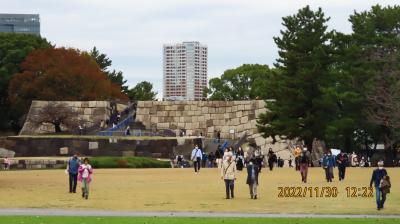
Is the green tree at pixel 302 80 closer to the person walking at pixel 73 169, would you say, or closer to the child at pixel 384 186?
the person walking at pixel 73 169

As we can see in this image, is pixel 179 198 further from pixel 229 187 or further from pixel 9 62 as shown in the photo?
pixel 9 62

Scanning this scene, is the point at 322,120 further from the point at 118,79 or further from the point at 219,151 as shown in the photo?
the point at 118,79

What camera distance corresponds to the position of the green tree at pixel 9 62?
81625mm

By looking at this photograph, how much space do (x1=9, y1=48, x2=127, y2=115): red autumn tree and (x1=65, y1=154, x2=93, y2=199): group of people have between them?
48.3 meters

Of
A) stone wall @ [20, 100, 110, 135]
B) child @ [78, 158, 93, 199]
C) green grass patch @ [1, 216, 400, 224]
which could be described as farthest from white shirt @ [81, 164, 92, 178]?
stone wall @ [20, 100, 110, 135]

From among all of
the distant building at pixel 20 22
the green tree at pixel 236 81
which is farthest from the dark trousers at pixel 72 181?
the distant building at pixel 20 22

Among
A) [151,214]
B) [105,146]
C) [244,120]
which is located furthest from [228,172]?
[244,120]

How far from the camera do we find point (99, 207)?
2348cm

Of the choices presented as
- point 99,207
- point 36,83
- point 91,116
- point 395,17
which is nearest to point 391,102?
point 395,17

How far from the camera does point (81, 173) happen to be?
27156 mm

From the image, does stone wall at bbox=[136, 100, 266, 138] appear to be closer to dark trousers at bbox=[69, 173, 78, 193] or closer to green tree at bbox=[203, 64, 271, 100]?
green tree at bbox=[203, 64, 271, 100]

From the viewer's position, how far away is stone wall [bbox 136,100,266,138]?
70756 millimetres

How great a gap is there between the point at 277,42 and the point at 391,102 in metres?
14.9

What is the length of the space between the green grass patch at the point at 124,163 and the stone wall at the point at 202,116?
16.6m
